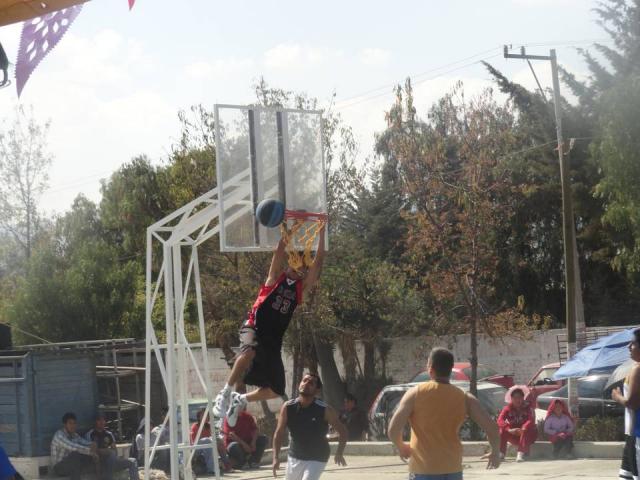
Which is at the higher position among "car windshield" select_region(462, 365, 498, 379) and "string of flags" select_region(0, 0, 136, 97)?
"string of flags" select_region(0, 0, 136, 97)

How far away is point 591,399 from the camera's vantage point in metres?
21.5

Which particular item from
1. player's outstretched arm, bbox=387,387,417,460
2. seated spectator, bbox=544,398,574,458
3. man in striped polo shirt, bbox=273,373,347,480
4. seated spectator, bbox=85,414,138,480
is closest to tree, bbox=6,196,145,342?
seated spectator, bbox=85,414,138,480

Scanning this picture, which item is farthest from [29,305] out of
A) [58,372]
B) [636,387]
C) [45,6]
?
[45,6]

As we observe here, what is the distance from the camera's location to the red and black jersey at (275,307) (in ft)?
34.3

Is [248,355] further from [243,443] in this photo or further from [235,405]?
[243,443]

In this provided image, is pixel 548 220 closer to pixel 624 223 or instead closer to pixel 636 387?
pixel 624 223

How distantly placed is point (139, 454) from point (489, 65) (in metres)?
28.7

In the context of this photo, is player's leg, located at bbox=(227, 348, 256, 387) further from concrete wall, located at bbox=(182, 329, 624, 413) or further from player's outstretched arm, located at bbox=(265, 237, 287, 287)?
concrete wall, located at bbox=(182, 329, 624, 413)

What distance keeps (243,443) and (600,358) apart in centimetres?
702

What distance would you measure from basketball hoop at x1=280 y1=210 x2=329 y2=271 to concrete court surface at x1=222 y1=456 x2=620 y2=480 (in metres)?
5.94

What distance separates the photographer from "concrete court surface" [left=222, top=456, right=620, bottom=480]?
1595 cm

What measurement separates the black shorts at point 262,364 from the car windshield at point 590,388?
12.4 metres

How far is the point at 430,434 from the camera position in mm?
7484

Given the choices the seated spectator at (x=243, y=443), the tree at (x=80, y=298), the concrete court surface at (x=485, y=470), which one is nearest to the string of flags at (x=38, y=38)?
the concrete court surface at (x=485, y=470)
